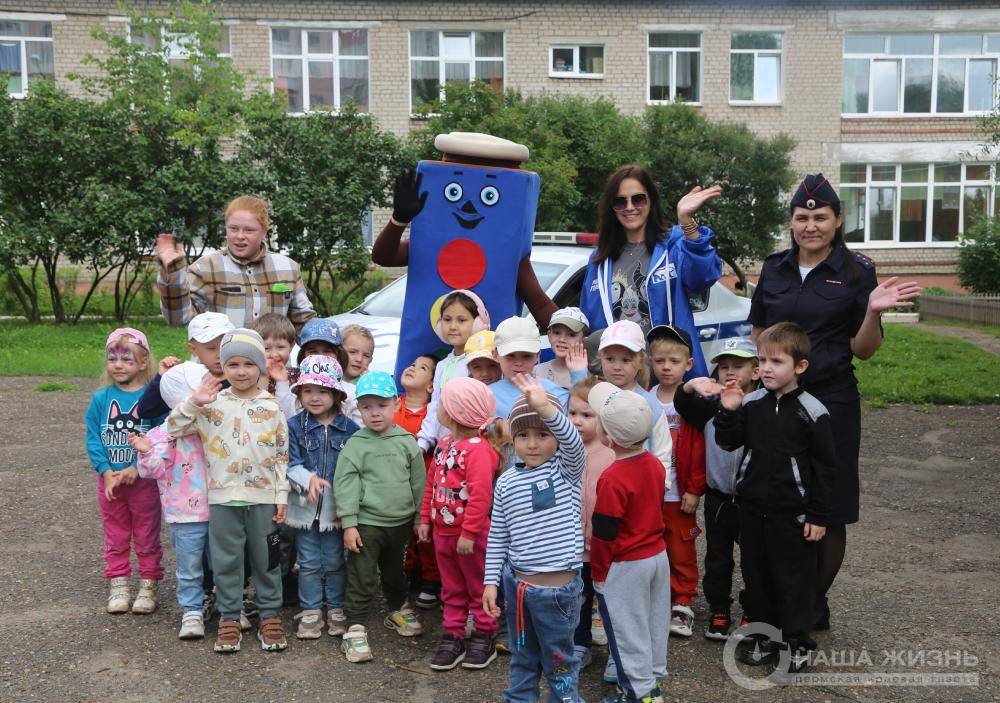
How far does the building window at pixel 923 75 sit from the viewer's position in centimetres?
2594

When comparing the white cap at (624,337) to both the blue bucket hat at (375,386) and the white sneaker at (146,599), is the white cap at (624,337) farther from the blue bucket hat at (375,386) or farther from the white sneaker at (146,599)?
the white sneaker at (146,599)

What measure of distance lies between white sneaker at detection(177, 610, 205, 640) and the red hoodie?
114 cm

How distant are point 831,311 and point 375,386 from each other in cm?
205

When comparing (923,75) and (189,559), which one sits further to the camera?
(923,75)

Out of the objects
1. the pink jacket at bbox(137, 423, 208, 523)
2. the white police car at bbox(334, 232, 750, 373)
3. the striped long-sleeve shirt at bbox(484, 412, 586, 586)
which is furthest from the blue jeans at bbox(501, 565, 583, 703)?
the white police car at bbox(334, 232, 750, 373)

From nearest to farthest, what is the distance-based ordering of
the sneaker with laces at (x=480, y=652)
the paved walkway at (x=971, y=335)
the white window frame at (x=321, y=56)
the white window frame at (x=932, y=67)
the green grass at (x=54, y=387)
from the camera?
the sneaker with laces at (x=480, y=652) < the green grass at (x=54, y=387) < the paved walkway at (x=971, y=335) < the white window frame at (x=321, y=56) < the white window frame at (x=932, y=67)

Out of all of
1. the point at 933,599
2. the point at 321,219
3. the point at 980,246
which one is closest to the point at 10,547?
the point at 933,599

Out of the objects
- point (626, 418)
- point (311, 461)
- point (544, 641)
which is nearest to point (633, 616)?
point (544, 641)

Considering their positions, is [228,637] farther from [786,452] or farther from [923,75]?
[923,75]

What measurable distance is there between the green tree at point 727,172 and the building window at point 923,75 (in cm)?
767

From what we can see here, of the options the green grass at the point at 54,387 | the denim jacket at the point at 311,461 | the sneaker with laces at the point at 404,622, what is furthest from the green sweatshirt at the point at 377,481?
the green grass at the point at 54,387

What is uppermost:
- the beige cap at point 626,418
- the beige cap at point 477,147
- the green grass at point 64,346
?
the beige cap at point 477,147

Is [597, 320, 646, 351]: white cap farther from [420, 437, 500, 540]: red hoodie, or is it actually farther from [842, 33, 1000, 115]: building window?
[842, 33, 1000, 115]: building window

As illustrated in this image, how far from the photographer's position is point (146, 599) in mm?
4492
